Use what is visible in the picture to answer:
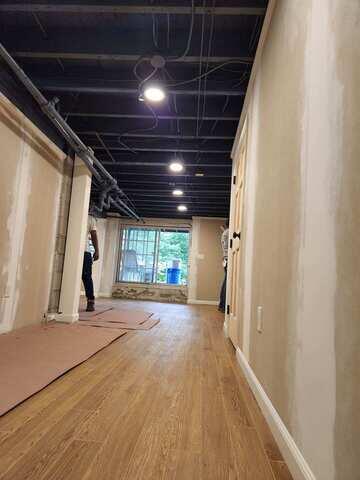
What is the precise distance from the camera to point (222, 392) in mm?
1568

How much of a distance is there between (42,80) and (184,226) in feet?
19.0

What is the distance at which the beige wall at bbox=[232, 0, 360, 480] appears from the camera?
2.15 feet

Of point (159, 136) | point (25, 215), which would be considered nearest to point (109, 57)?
point (159, 136)

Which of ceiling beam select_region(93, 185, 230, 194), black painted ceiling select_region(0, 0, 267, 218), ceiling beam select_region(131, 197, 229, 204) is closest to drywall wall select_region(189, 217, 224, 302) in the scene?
ceiling beam select_region(131, 197, 229, 204)

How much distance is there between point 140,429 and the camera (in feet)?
3.71

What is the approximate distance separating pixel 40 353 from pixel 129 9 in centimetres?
243

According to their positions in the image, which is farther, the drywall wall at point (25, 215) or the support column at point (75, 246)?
the support column at point (75, 246)

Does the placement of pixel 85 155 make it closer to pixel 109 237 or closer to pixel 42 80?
pixel 42 80

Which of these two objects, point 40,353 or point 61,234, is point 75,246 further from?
point 40,353

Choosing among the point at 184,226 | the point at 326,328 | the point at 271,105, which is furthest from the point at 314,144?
the point at 184,226

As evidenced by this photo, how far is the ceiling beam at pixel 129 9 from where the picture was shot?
6.17 ft

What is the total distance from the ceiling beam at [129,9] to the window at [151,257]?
644cm

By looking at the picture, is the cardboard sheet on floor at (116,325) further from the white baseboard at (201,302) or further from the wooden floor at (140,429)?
the white baseboard at (201,302)

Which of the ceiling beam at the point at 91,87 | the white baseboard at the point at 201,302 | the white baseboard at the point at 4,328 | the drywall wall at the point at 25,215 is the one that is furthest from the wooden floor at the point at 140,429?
the white baseboard at the point at 201,302
